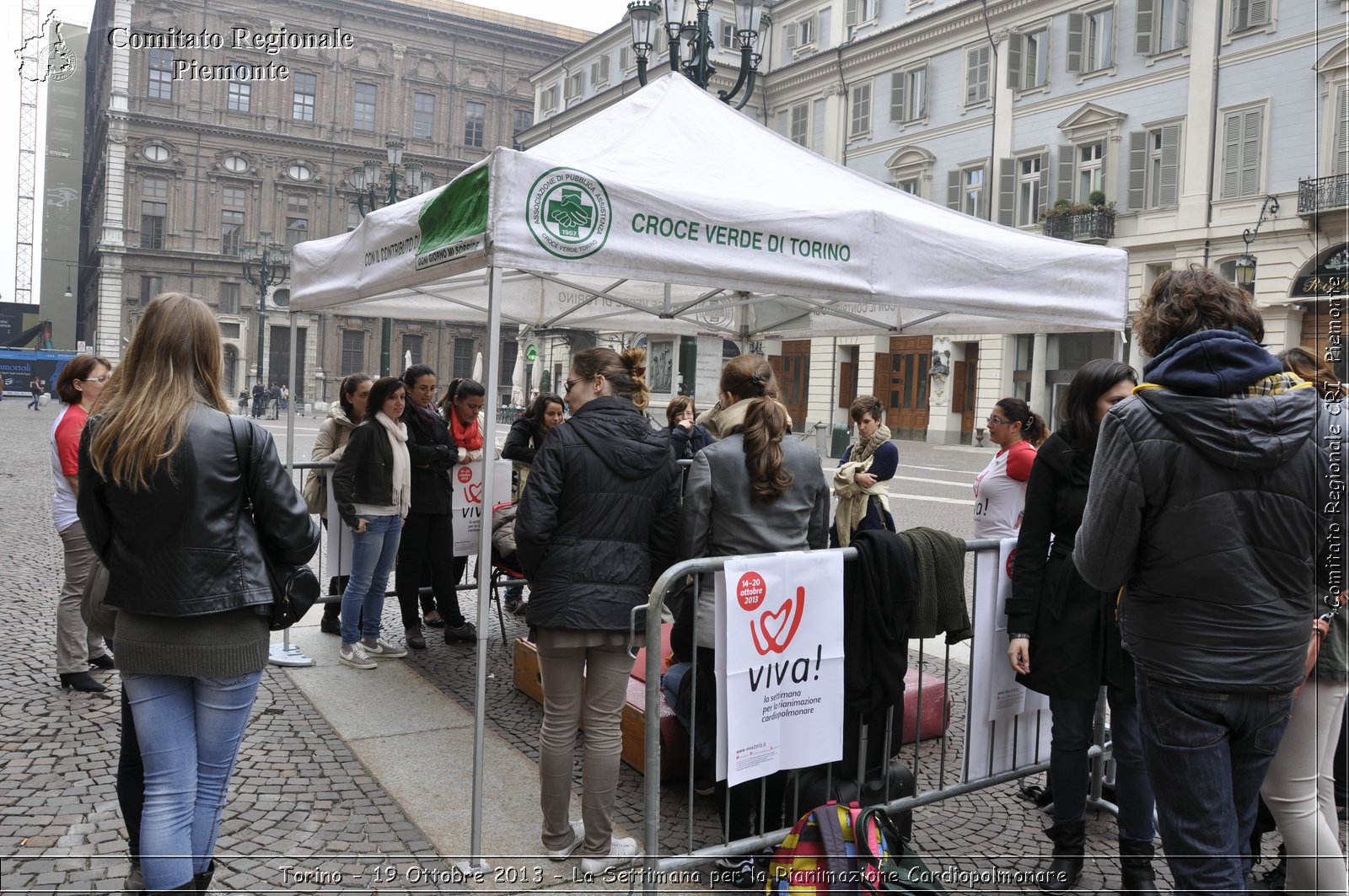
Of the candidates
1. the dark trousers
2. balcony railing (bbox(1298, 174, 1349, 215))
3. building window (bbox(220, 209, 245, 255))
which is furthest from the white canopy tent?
building window (bbox(220, 209, 245, 255))

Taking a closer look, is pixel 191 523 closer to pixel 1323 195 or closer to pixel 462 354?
pixel 1323 195

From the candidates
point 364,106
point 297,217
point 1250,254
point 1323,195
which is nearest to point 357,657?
point 1250,254

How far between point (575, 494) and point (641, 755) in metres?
1.57

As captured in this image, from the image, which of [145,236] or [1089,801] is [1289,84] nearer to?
[1089,801]

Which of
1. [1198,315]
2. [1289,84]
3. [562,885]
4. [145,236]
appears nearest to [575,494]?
[562,885]

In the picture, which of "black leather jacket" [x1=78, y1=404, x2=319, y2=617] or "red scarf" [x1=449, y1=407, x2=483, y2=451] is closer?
"black leather jacket" [x1=78, y1=404, x2=319, y2=617]

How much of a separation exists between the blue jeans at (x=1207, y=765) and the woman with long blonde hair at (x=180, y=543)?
237 centimetres

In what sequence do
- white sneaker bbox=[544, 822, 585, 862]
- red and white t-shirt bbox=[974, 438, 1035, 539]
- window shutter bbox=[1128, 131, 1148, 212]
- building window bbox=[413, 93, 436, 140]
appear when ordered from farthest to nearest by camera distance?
1. building window bbox=[413, 93, 436, 140]
2. window shutter bbox=[1128, 131, 1148, 212]
3. red and white t-shirt bbox=[974, 438, 1035, 539]
4. white sneaker bbox=[544, 822, 585, 862]

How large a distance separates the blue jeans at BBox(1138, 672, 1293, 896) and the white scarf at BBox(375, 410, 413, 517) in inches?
169

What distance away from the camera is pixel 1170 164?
27.0 meters

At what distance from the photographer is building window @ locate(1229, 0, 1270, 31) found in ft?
80.7

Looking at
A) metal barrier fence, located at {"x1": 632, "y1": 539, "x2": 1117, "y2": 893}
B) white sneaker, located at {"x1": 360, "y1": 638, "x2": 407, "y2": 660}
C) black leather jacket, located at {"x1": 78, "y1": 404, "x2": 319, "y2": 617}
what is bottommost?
white sneaker, located at {"x1": 360, "y1": 638, "x2": 407, "y2": 660}

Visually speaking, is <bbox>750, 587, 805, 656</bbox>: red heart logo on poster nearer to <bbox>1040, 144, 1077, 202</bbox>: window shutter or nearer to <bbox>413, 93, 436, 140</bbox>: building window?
<bbox>1040, 144, 1077, 202</bbox>: window shutter

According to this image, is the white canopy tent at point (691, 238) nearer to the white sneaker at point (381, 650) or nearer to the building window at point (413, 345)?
the white sneaker at point (381, 650)
